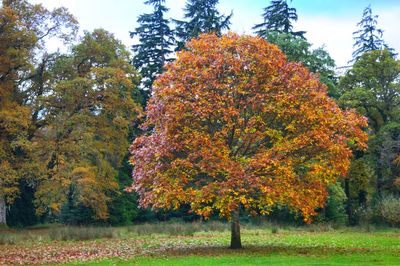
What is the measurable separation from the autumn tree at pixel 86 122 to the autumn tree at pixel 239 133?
17.0 meters

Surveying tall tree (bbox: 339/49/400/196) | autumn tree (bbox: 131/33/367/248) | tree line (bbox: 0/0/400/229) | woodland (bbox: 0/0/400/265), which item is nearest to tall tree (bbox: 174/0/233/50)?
woodland (bbox: 0/0/400/265)

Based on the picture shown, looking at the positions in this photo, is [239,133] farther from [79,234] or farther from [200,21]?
[200,21]

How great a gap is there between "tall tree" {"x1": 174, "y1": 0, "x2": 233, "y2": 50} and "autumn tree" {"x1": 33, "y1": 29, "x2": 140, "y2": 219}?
43.3 feet

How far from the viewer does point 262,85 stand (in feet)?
63.1

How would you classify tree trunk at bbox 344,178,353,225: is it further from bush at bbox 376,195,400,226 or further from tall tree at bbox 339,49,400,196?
bush at bbox 376,195,400,226

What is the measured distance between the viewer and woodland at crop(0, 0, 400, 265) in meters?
18.3

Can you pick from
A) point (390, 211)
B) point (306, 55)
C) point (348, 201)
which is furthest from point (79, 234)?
point (306, 55)

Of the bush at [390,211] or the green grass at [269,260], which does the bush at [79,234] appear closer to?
the green grass at [269,260]

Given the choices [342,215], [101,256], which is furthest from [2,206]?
[342,215]

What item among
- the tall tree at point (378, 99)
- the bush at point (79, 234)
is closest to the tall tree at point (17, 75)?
the bush at point (79, 234)

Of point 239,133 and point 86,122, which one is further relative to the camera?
point 86,122

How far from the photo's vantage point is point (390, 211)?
3472 cm

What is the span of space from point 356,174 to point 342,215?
3807 mm

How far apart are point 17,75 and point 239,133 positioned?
2386 cm
